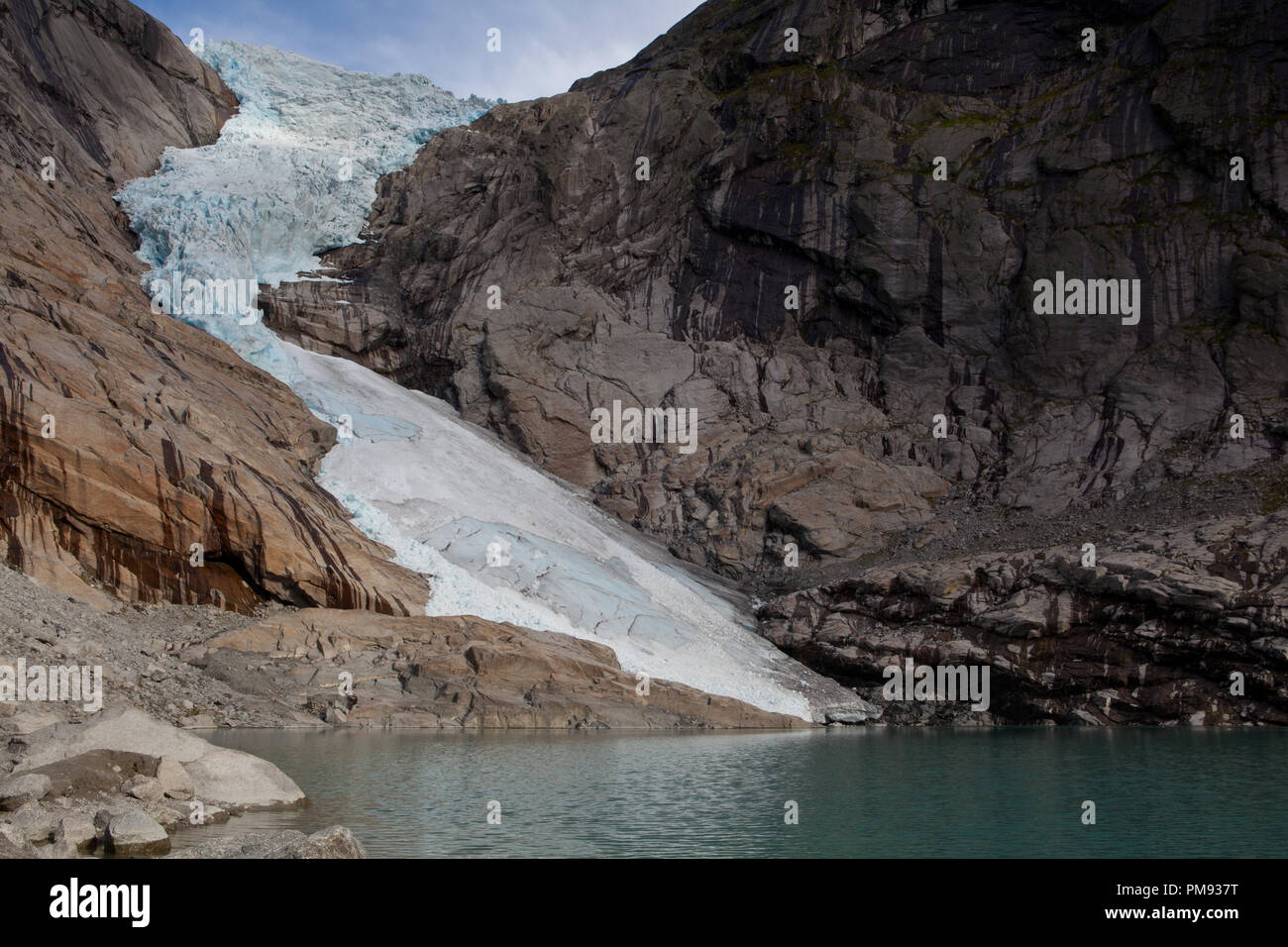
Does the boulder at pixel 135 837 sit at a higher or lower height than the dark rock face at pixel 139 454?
lower

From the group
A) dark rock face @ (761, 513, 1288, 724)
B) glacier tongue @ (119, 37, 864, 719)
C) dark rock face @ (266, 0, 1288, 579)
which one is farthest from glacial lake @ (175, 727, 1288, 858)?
dark rock face @ (266, 0, 1288, 579)

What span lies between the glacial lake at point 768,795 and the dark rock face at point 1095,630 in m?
7.22

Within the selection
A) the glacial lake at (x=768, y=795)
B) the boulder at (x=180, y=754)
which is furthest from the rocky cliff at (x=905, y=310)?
the boulder at (x=180, y=754)

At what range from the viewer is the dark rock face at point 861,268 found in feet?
174

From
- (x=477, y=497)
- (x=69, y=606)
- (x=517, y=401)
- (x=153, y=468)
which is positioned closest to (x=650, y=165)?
(x=517, y=401)

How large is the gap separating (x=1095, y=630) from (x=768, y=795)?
2470cm

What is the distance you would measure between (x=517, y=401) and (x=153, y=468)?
Answer: 27.4m

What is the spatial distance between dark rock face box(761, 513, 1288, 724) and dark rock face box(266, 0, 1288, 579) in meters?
9.02

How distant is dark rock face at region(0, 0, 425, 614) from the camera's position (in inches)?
1220

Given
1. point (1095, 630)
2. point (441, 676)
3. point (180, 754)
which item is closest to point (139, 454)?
point (441, 676)

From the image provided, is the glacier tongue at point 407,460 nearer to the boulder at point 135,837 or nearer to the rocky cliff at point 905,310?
the rocky cliff at point 905,310

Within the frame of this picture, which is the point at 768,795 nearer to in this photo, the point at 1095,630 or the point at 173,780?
the point at 173,780

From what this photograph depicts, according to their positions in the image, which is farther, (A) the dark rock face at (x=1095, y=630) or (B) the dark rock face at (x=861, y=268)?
(B) the dark rock face at (x=861, y=268)

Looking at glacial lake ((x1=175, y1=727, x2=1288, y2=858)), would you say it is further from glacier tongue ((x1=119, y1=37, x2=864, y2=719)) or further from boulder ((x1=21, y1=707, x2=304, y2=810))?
glacier tongue ((x1=119, y1=37, x2=864, y2=719))
